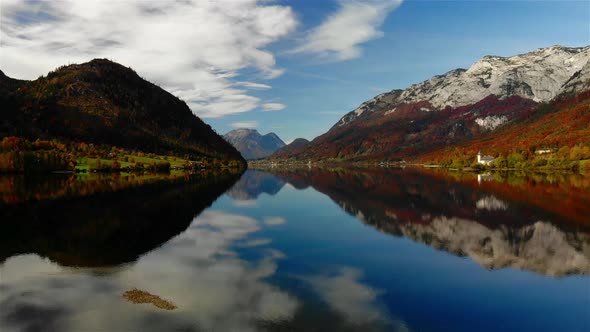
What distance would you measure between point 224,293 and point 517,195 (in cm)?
8148

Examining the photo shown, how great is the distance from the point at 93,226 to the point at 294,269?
29197 mm

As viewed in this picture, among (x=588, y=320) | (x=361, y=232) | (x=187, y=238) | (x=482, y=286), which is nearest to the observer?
(x=588, y=320)

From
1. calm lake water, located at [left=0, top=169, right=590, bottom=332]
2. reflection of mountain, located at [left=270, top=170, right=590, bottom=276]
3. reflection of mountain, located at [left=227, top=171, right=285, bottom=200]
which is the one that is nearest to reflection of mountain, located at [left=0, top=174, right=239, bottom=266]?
calm lake water, located at [left=0, top=169, right=590, bottom=332]

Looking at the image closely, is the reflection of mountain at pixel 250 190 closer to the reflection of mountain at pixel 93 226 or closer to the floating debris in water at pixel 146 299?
the reflection of mountain at pixel 93 226

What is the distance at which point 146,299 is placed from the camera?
81.0ft

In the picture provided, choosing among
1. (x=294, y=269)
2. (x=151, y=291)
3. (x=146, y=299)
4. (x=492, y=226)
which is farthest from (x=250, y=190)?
(x=146, y=299)

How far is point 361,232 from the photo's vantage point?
170ft

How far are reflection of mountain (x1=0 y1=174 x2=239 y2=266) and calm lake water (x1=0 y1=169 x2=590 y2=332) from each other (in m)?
0.24

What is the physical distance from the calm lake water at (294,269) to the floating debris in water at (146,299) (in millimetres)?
460

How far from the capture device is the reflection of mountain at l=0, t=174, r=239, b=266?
3666cm

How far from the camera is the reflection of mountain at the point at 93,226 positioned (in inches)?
1443

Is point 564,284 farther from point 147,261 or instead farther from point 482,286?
point 147,261


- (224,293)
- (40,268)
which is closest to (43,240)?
(40,268)

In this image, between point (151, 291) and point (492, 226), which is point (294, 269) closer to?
point (151, 291)
